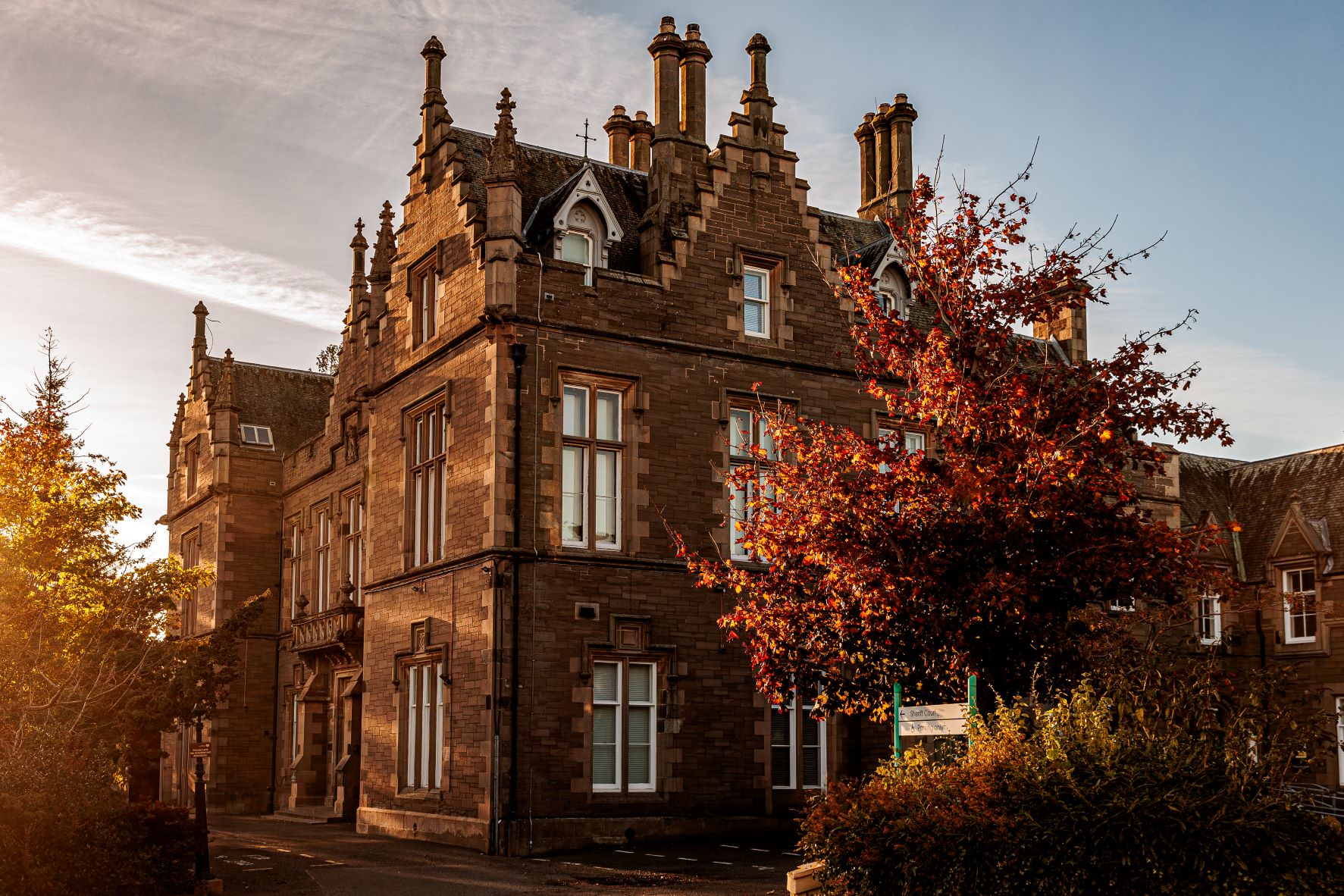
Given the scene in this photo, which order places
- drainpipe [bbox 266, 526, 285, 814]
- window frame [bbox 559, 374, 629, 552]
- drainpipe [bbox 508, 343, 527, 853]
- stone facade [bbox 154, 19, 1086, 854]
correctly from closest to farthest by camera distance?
drainpipe [bbox 508, 343, 527, 853]
stone facade [bbox 154, 19, 1086, 854]
window frame [bbox 559, 374, 629, 552]
drainpipe [bbox 266, 526, 285, 814]

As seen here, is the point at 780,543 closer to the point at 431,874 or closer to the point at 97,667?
the point at 431,874

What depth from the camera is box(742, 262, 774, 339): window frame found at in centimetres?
2606

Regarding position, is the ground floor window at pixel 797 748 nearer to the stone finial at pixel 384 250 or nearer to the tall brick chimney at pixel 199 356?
the stone finial at pixel 384 250

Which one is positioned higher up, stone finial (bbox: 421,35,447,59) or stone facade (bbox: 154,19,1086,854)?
stone finial (bbox: 421,35,447,59)

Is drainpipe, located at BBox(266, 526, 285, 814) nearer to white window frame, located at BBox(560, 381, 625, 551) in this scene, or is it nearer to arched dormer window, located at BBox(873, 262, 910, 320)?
white window frame, located at BBox(560, 381, 625, 551)

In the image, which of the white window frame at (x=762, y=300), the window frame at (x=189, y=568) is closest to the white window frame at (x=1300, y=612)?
the white window frame at (x=762, y=300)

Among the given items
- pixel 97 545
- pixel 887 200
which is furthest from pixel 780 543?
pixel 887 200

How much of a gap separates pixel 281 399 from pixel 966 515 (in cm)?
3174

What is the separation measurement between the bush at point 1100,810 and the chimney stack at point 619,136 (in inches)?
878

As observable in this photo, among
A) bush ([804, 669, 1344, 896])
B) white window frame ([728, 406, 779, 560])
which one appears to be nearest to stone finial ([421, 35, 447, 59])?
white window frame ([728, 406, 779, 560])

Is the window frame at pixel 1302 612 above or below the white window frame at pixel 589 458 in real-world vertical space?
below

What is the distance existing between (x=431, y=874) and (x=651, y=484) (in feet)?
26.1

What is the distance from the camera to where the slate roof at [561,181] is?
1021 inches

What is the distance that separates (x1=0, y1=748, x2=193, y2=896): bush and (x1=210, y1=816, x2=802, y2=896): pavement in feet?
3.38
